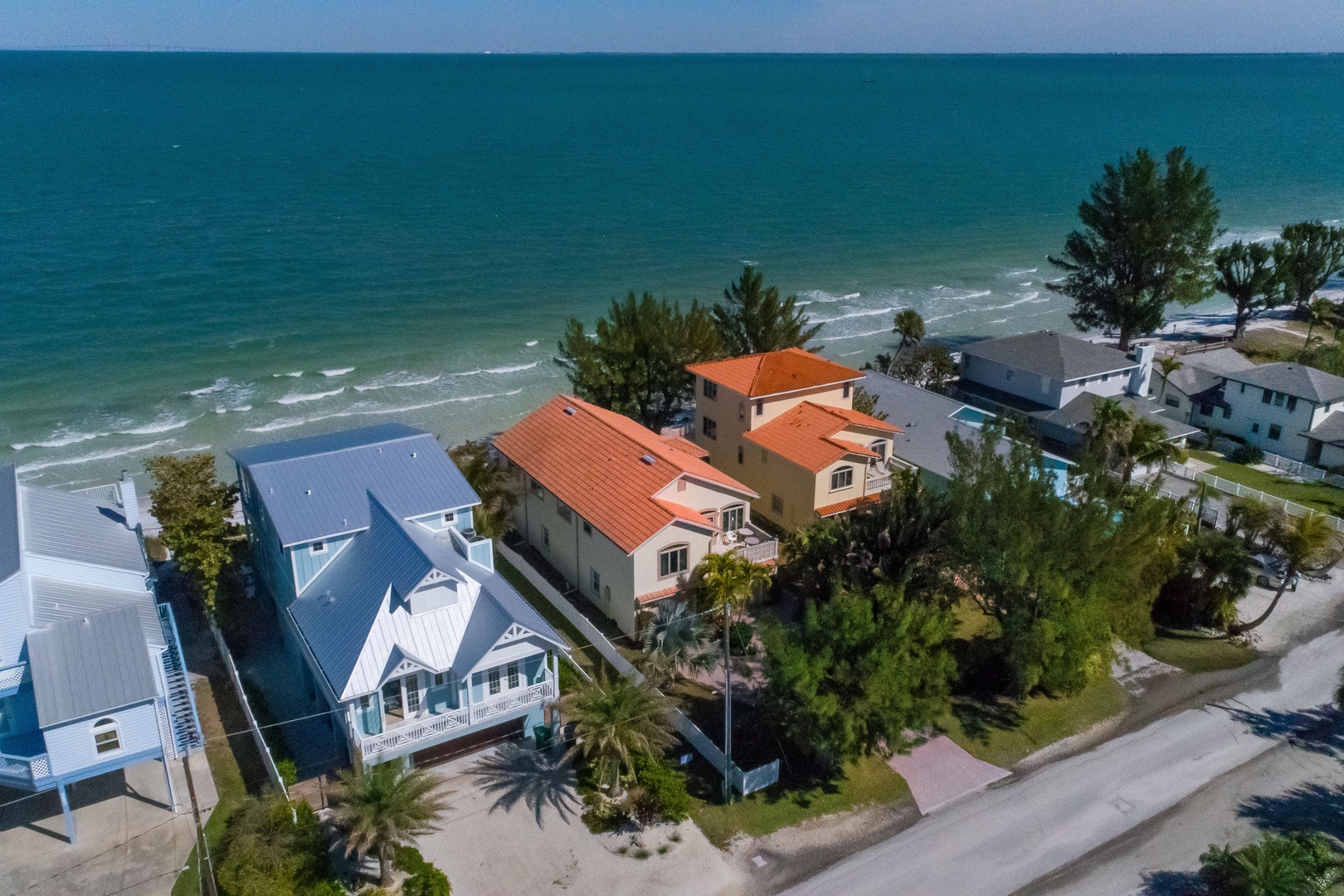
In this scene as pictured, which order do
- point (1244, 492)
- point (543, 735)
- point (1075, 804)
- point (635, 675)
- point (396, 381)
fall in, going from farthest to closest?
point (396, 381), point (1244, 492), point (635, 675), point (543, 735), point (1075, 804)

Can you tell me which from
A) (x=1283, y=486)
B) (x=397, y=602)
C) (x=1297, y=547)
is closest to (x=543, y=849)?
(x=397, y=602)

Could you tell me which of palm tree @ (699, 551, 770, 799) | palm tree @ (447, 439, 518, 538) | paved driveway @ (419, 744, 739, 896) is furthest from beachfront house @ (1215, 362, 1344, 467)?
paved driveway @ (419, 744, 739, 896)

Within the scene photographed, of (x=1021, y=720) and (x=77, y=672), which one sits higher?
(x=77, y=672)

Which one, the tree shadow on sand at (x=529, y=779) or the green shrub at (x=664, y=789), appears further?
the tree shadow on sand at (x=529, y=779)

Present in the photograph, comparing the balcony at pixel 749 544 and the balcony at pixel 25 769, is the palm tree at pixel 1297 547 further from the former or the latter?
the balcony at pixel 25 769

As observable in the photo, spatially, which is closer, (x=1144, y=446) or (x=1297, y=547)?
(x=1297, y=547)

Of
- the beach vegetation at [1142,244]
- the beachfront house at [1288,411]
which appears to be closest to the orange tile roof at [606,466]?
the beachfront house at [1288,411]

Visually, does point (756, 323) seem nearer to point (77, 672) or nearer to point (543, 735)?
point (543, 735)
